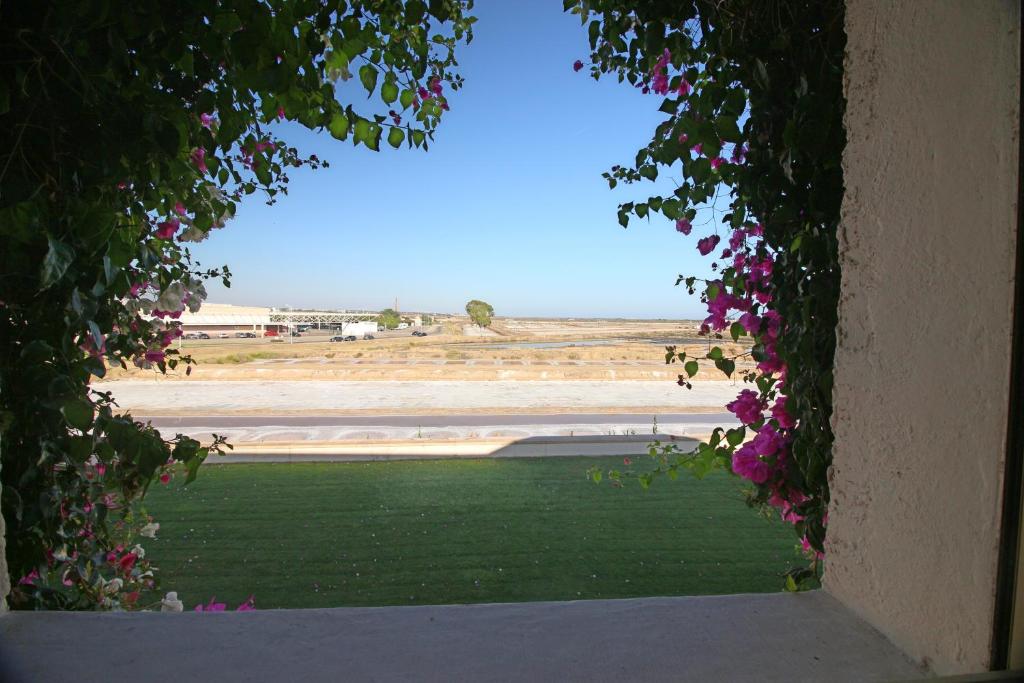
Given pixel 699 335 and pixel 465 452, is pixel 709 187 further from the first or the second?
pixel 465 452

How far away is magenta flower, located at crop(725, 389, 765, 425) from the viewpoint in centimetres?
114

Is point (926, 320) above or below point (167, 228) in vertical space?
below

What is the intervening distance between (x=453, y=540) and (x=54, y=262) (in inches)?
170

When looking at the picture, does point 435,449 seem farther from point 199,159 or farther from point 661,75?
point 661,75

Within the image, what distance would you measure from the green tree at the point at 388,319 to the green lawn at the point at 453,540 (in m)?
80.6

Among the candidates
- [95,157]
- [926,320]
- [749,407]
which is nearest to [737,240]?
[749,407]

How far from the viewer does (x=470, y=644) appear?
2.64ft

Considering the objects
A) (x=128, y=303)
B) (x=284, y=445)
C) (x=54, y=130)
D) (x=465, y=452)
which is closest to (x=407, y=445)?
(x=465, y=452)

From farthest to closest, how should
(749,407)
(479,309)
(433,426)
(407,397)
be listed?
(479,309) < (407,397) < (433,426) < (749,407)

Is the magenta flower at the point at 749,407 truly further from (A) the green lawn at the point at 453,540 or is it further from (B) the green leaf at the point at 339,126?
(A) the green lawn at the point at 453,540

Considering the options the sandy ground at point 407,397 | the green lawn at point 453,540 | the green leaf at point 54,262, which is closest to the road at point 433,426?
the sandy ground at point 407,397

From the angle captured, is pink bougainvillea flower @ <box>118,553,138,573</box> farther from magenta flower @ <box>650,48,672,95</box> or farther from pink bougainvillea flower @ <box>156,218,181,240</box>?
magenta flower @ <box>650,48,672,95</box>

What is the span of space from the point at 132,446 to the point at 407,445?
791 centimetres

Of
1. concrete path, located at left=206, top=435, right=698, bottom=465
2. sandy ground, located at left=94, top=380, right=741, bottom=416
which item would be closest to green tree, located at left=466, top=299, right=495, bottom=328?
sandy ground, located at left=94, top=380, right=741, bottom=416
